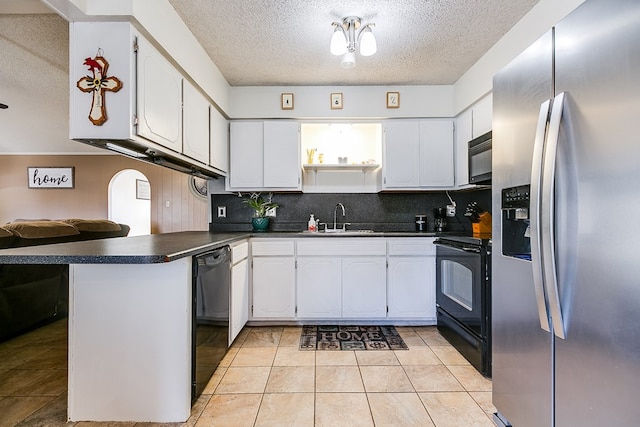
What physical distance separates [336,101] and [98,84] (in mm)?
2114

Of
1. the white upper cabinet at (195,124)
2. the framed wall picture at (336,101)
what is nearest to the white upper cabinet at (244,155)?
the white upper cabinet at (195,124)

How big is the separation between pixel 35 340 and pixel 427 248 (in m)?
3.41

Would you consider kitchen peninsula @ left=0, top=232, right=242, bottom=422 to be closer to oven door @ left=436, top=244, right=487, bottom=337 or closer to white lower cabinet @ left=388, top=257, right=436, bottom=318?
oven door @ left=436, top=244, right=487, bottom=337

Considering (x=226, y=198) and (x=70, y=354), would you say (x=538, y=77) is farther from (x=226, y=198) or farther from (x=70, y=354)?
(x=226, y=198)

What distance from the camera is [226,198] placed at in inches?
144

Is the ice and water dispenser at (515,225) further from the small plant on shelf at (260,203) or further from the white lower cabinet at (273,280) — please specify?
the small plant on shelf at (260,203)

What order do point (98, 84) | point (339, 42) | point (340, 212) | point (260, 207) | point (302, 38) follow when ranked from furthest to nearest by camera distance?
point (340, 212) < point (260, 207) < point (302, 38) < point (339, 42) < point (98, 84)

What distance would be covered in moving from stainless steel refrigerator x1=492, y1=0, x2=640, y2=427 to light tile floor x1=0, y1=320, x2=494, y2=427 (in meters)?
0.60

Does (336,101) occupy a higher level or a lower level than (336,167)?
higher

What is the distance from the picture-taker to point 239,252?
275 cm

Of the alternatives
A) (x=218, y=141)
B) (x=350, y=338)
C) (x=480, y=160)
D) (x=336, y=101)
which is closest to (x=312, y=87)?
(x=336, y=101)

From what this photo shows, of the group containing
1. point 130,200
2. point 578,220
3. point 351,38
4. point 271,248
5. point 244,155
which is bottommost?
point 271,248

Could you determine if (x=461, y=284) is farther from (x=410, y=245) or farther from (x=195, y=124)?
(x=195, y=124)

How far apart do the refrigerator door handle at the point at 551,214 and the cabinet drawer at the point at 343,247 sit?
2038 millimetres
